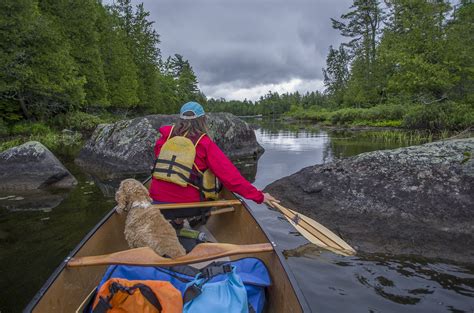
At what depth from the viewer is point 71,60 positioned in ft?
74.7

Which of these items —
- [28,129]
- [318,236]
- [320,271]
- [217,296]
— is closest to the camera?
[217,296]

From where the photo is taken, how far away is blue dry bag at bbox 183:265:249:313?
224 cm

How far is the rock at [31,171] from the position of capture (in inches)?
344

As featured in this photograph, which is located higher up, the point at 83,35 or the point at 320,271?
the point at 83,35

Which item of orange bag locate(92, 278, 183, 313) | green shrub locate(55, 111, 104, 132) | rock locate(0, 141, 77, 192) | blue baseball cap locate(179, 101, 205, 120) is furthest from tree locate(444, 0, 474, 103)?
orange bag locate(92, 278, 183, 313)

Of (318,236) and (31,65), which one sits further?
(31,65)

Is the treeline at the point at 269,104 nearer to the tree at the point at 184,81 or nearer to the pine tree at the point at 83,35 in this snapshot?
the tree at the point at 184,81

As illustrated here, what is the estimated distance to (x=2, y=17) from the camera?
16234mm

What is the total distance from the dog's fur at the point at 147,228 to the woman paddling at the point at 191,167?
514mm

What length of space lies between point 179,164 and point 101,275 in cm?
135

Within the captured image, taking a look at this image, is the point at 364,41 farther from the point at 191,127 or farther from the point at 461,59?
the point at 191,127

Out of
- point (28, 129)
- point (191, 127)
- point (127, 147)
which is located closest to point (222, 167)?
point (191, 127)

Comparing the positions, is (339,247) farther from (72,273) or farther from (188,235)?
(72,273)

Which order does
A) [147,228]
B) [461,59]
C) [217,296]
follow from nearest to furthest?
[217,296]
[147,228]
[461,59]
